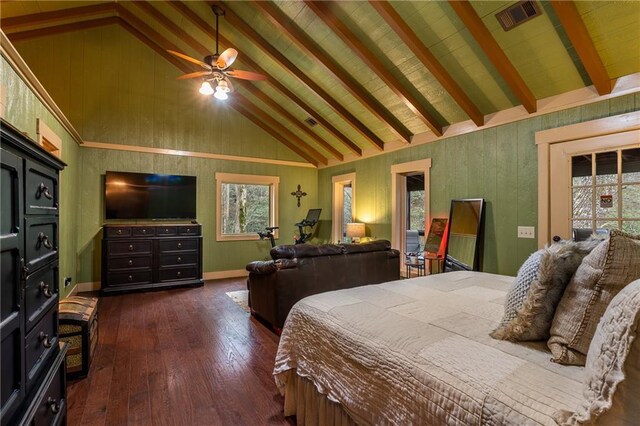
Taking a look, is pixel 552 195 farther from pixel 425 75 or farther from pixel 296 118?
pixel 296 118

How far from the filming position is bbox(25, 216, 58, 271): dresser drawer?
42.3 inches

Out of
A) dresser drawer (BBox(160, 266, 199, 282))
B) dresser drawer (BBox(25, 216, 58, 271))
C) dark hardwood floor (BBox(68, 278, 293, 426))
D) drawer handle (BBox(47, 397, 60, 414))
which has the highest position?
dresser drawer (BBox(25, 216, 58, 271))

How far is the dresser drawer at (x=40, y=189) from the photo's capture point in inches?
42.1

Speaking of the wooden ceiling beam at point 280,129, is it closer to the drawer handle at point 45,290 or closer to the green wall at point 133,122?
the green wall at point 133,122

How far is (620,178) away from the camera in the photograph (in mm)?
2822

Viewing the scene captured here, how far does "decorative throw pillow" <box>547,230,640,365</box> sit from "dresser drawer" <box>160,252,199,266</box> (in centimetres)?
525

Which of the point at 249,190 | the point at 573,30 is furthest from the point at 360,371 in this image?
the point at 249,190

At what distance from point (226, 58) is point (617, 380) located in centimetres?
380

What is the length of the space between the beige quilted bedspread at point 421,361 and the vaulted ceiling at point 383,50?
245 cm

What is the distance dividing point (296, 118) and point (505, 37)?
3697 mm

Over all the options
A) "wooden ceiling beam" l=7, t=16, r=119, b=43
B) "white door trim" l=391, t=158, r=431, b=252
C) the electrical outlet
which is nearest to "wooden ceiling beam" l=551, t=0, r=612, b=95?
the electrical outlet

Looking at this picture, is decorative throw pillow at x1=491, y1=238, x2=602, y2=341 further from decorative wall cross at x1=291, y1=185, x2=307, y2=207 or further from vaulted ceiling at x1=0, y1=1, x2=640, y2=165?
decorative wall cross at x1=291, y1=185, x2=307, y2=207

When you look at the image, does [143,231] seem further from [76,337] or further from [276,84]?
[276,84]

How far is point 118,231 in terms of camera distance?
474 centimetres
